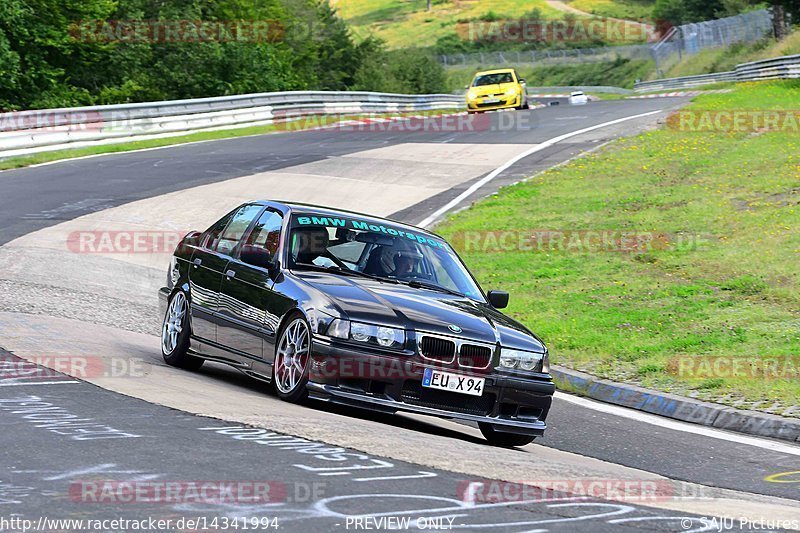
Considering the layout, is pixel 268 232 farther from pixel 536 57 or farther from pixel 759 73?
pixel 536 57

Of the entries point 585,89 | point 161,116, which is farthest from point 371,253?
point 585,89

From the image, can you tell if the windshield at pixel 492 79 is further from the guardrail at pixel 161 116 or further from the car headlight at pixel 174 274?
the car headlight at pixel 174 274

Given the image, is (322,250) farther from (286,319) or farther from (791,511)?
(791,511)

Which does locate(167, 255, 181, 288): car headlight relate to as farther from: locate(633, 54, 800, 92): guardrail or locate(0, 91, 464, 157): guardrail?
locate(633, 54, 800, 92): guardrail

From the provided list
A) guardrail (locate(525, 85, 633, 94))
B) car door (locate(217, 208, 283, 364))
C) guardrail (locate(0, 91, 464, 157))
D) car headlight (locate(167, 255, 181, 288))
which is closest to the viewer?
car door (locate(217, 208, 283, 364))

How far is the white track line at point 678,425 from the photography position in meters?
9.12

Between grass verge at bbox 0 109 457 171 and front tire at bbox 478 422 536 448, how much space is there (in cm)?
1867

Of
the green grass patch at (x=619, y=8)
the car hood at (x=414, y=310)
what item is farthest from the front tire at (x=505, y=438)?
the green grass patch at (x=619, y=8)

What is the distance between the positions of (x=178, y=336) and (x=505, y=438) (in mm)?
3210

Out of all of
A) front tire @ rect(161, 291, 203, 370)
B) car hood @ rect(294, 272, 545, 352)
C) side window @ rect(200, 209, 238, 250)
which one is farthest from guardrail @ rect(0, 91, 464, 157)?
car hood @ rect(294, 272, 545, 352)

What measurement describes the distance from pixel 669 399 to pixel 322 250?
343 centimetres

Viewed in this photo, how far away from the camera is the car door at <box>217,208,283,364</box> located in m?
8.91

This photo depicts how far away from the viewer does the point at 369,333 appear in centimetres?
801

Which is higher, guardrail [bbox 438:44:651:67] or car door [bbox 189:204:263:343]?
guardrail [bbox 438:44:651:67]
